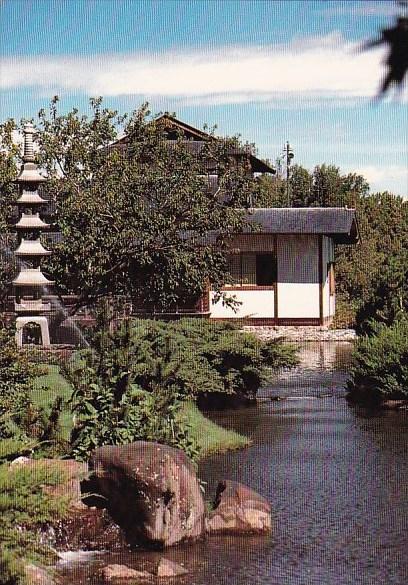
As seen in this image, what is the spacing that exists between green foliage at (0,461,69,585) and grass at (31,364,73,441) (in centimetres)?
319

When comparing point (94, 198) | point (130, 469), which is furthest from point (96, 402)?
point (94, 198)

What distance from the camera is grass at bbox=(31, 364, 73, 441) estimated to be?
1074 cm

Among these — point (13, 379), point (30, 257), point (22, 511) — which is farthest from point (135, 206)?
point (22, 511)

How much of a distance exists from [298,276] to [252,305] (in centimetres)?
176

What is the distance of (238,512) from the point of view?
873 centimetres

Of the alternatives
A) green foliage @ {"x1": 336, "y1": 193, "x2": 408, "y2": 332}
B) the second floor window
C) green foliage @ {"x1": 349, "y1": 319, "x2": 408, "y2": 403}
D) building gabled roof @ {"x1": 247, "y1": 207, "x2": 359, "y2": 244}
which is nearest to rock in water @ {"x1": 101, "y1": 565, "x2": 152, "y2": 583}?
green foliage @ {"x1": 349, "y1": 319, "x2": 408, "y2": 403}

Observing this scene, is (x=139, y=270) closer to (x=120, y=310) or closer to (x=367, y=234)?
(x=120, y=310)

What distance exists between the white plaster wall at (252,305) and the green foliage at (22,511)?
85.5 feet

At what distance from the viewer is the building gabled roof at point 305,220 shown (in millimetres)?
31969

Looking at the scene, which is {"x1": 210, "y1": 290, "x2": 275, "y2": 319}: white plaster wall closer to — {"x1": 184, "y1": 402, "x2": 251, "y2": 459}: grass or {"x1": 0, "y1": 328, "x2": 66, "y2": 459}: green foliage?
{"x1": 184, "y1": 402, "x2": 251, "y2": 459}: grass

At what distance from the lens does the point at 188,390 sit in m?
14.7

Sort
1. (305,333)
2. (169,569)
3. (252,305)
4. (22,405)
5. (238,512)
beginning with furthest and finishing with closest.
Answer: (252,305)
(305,333)
(22,405)
(238,512)
(169,569)

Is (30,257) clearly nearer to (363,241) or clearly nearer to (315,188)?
(363,241)

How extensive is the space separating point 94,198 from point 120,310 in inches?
91.5
